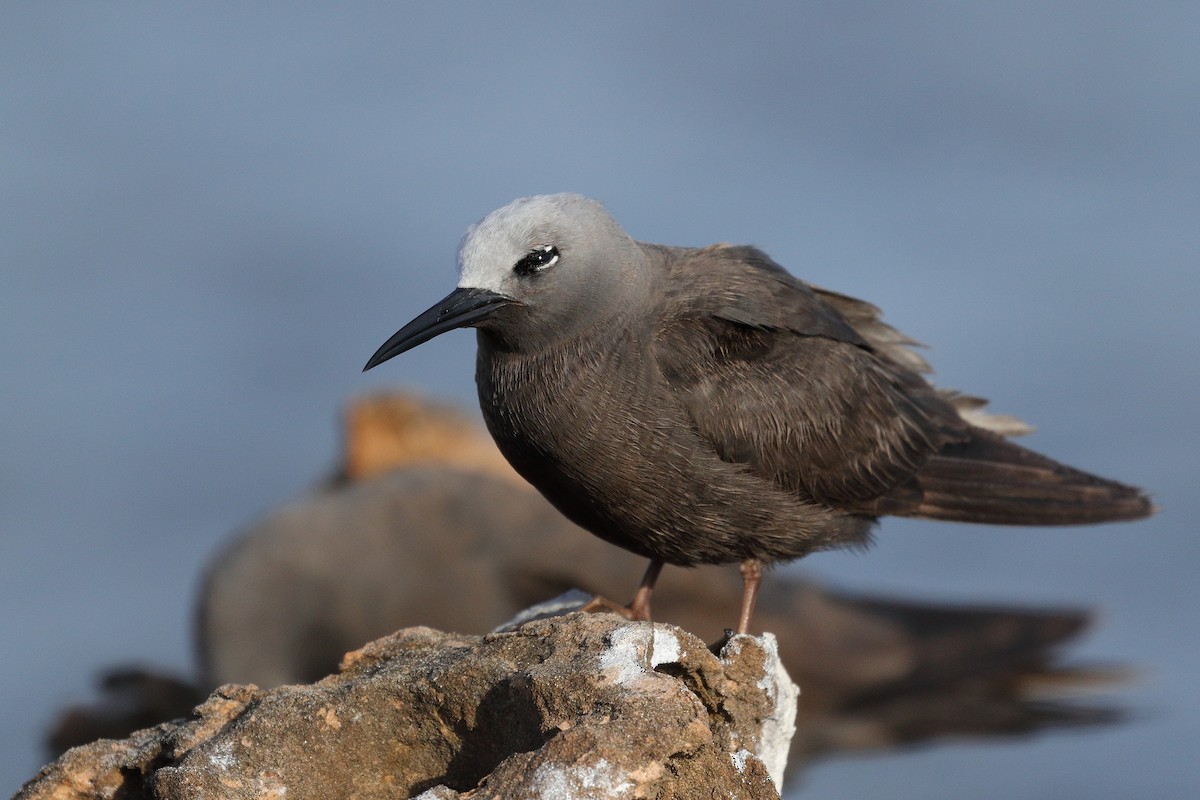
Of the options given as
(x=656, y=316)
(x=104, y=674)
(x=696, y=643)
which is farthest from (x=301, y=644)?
(x=696, y=643)

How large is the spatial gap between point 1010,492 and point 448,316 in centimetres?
337

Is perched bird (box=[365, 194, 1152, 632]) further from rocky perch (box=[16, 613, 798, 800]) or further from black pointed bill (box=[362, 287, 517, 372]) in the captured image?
rocky perch (box=[16, 613, 798, 800])

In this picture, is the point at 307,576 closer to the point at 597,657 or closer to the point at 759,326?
the point at 759,326

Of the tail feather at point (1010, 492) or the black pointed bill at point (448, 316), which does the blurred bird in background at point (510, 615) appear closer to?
the tail feather at point (1010, 492)

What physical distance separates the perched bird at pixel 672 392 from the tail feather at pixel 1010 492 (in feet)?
0.66

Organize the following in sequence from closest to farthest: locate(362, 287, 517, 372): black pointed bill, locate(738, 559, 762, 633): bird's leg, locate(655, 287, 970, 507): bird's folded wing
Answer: locate(362, 287, 517, 372): black pointed bill
locate(655, 287, 970, 507): bird's folded wing
locate(738, 559, 762, 633): bird's leg

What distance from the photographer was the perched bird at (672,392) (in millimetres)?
6422

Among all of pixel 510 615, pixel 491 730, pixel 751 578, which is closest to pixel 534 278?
pixel 751 578

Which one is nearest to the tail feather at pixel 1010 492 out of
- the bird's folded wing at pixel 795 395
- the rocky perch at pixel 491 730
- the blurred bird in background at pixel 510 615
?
the bird's folded wing at pixel 795 395

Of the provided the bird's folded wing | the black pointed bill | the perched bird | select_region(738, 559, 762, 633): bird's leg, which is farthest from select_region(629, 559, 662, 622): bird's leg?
the black pointed bill

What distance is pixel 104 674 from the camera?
481 inches

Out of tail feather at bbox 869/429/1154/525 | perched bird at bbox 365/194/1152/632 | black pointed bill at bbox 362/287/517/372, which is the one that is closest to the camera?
black pointed bill at bbox 362/287/517/372

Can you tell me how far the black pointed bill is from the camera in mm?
6312

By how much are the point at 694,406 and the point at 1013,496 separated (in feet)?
7.43
